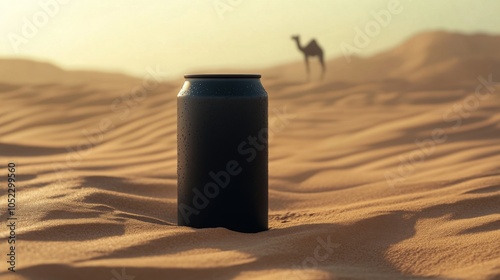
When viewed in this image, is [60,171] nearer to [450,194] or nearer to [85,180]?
[85,180]

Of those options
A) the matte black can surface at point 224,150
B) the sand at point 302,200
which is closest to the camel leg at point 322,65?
the sand at point 302,200

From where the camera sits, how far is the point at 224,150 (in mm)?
3242

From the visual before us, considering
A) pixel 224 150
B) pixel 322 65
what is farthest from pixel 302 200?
pixel 322 65

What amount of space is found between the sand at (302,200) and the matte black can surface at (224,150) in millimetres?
153

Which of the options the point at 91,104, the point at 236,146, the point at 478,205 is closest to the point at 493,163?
the point at 478,205

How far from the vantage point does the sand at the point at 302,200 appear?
270cm

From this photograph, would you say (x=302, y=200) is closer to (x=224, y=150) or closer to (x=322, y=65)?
(x=224, y=150)

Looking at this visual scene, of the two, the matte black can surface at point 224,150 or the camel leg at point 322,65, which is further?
the camel leg at point 322,65

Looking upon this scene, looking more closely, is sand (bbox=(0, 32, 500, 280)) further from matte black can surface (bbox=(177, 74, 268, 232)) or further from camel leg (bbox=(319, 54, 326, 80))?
camel leg (bbox=(319, 54, 326, 80))

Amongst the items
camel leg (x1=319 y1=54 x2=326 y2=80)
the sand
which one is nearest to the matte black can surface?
the sand

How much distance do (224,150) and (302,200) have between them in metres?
1.58

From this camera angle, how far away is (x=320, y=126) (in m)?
9.05

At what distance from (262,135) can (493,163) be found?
2718mm

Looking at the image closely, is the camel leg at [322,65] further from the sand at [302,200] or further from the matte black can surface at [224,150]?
the matte black can surface at [224,150]
